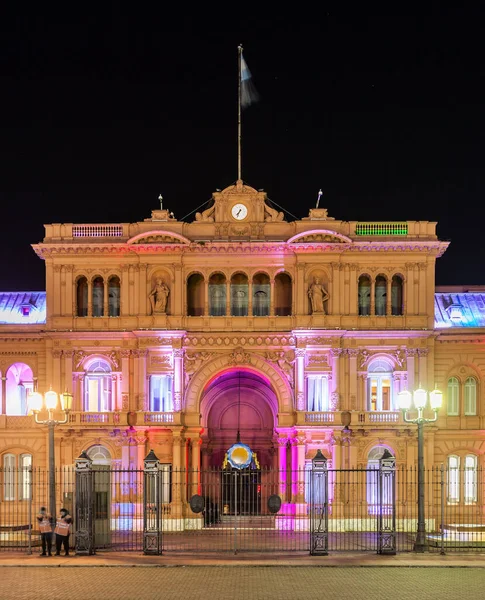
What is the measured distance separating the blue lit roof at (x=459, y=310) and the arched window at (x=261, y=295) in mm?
9990

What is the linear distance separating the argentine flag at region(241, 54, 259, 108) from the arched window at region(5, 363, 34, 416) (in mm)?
19909

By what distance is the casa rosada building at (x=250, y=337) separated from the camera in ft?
158

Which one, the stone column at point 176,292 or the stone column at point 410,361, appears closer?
the stone column at point 410,361

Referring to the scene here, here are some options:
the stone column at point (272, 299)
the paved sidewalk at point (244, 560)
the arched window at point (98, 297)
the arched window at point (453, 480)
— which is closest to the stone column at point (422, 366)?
the arched window at point (453, 480)

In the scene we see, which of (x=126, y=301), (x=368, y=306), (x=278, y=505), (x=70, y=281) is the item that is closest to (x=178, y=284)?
(x=126, y=301)

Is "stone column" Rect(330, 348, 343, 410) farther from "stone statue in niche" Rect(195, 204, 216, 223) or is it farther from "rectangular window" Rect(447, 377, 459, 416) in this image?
"stone statue in niche" Rect(195, 204, 216, 223)

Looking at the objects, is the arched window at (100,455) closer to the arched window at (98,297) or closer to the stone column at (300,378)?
the arched window at (98,297)

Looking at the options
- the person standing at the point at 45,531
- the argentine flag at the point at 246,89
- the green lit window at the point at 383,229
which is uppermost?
the argentine flag at the point at 246,89

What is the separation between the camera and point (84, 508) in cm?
3328

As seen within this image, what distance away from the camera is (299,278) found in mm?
48531

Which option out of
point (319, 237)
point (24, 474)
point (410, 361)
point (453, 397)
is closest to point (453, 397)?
point (453, 397)

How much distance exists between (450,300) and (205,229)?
51.4 ft

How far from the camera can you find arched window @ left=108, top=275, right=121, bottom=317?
4991cm

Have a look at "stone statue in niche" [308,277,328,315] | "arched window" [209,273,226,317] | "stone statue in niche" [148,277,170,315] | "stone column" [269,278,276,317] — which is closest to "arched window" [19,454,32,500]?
"stone statue in niche" [148,277,170,315]
